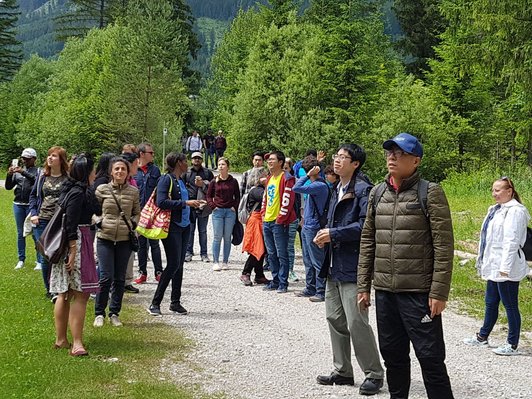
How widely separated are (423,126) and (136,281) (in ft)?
77.8

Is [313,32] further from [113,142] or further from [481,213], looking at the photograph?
[481,213]

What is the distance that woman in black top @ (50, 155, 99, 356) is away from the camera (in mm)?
7164

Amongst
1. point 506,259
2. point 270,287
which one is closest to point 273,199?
point 270,287

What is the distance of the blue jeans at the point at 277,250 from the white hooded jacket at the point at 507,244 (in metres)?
3.88

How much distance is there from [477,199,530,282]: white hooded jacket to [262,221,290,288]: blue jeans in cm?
388

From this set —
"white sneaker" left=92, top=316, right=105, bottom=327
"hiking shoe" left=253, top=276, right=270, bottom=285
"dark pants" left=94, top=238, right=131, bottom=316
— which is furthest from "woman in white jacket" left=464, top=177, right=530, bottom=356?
"hiking shoe" left=253, top=276, right=270, bottom=285

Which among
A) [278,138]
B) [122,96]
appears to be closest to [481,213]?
[278,138]

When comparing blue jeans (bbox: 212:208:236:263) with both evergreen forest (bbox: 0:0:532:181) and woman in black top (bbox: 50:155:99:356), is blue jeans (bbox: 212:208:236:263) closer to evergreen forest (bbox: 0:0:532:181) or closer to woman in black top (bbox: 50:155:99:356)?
woman in black top (bbox: 50:155:99:356)

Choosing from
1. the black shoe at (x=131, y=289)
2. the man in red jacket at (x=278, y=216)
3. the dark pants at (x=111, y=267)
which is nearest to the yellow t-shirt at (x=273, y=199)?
the man in red jacket at (x=278, y=216)

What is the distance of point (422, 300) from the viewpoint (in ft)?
16.6

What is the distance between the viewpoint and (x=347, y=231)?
20.7 feet

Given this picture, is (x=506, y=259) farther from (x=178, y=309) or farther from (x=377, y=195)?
(x=178, y=309)

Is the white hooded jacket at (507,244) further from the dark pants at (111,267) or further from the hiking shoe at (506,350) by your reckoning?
the dark pants at (111,267)

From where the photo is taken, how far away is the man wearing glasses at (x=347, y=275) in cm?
628
